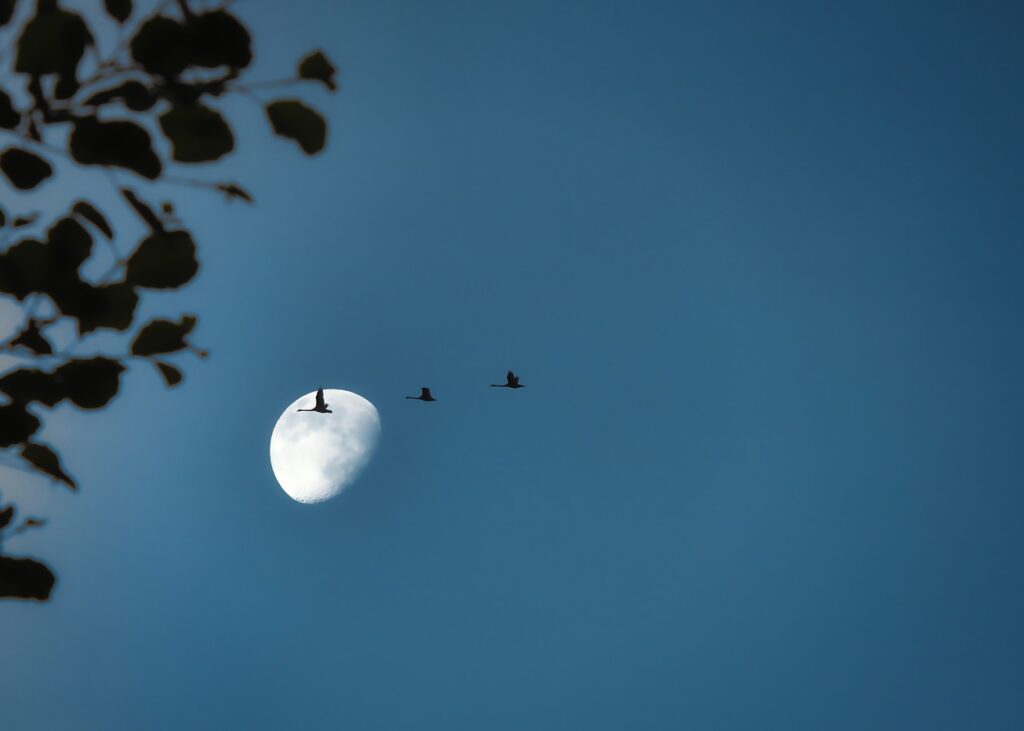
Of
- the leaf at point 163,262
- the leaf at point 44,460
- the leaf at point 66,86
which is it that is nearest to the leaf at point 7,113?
the leaf at point 66,86

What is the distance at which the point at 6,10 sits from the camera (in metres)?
2.14

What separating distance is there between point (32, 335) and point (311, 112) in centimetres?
127

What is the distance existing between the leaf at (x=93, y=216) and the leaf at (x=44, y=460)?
0.86m

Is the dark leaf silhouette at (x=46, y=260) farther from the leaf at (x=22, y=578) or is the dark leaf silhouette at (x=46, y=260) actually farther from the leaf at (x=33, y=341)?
the leaf at (x=22, y=578)

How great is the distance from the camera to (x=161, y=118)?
222 cm

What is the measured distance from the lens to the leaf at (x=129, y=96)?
6.97 feet

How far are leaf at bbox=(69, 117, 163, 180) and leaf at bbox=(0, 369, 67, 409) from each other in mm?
812

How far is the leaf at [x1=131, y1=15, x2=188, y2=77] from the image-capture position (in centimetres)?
209

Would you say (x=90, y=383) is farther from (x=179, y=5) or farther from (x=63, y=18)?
(x=179, y=5)

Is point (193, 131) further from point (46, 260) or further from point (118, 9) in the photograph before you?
point (46, 260)

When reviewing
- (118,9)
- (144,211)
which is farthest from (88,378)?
(118,9)

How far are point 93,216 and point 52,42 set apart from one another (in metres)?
0.57

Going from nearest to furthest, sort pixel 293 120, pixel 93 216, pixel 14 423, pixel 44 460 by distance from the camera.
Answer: pixel 293 120 < pixel 93 216 < pixel 14 423 < pixel 44 460

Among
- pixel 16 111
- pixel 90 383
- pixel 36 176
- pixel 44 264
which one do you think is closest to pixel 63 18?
pixel 16 111
